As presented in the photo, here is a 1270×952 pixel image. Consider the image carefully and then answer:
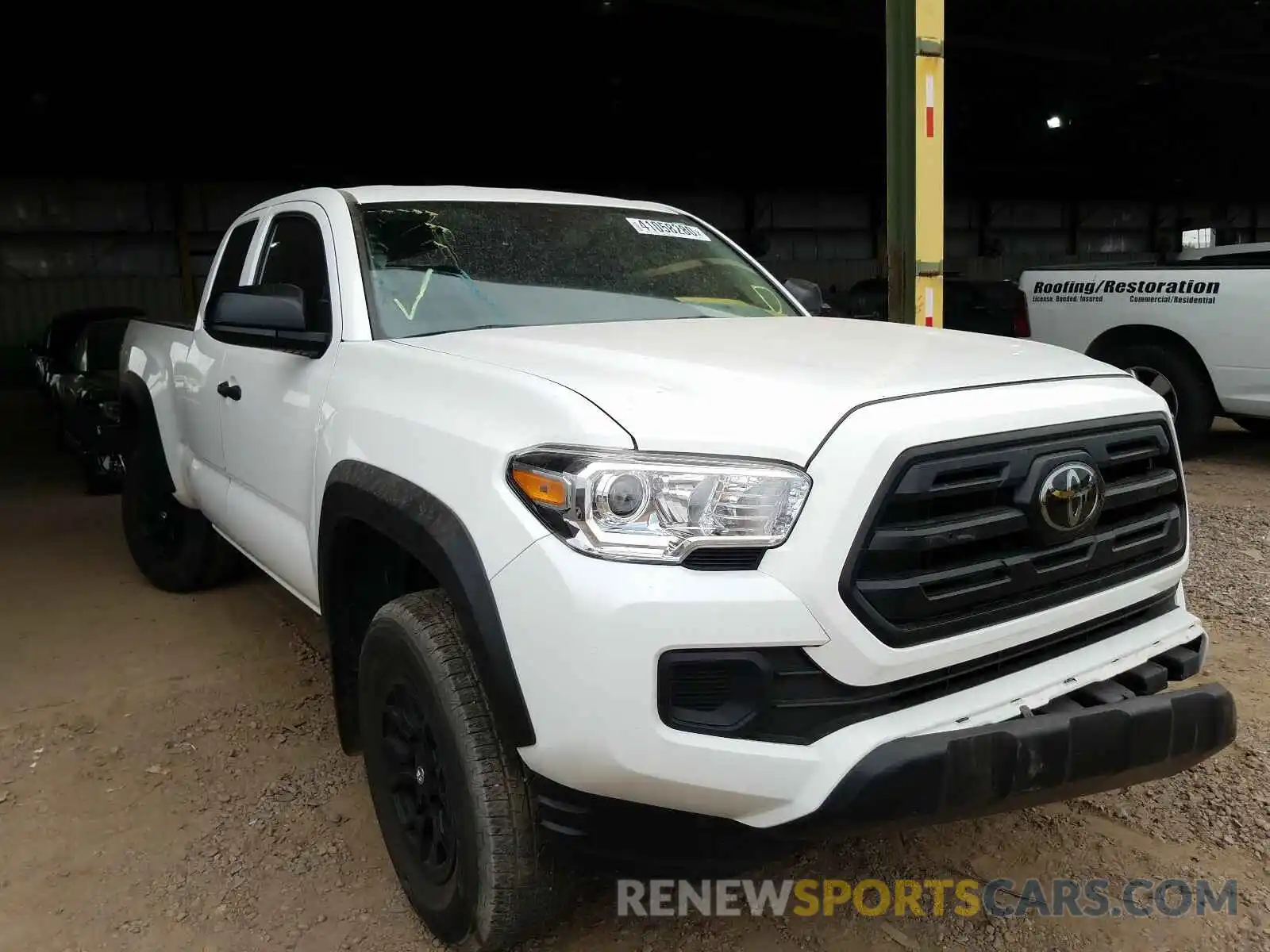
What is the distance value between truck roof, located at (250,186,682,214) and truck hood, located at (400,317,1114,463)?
813 millimetres

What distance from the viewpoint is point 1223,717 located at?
2051mm

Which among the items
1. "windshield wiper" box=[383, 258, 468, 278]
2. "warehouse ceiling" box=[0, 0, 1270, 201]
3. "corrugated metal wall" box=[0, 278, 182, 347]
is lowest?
Result: "windshield wiper" box=[383, 258, 468, 278]

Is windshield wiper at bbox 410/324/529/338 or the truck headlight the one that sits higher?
windshield wiper at bbox 410/324/529/338

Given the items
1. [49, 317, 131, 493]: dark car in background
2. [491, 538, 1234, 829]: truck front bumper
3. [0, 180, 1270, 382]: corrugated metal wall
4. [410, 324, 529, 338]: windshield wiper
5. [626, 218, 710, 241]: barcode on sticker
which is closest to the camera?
[491, 538, 1234, 829]: truck front bumper

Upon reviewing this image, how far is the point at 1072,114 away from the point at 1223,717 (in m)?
22.9

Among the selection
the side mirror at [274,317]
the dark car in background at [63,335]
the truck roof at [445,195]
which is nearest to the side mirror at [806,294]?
the truck roof at [445,195]

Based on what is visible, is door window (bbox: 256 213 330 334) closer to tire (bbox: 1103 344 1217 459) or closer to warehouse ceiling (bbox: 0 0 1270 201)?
tire (bbox: 1103 344 1217 459)

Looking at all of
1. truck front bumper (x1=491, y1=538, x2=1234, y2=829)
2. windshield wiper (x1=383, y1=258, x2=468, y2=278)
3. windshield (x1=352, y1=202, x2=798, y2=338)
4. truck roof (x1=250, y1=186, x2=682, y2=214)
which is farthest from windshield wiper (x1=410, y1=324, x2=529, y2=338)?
truck front bumper (x1=491, y1=538, x2=1234, y2=829)

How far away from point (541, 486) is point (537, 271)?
54.5 inches

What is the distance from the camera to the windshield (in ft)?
9.20

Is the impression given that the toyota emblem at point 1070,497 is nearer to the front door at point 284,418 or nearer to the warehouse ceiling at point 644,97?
the front door at point 284,418

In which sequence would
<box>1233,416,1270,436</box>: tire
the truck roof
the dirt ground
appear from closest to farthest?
the dirt ground → the truck roof → <box>1233,416,1270,436</box>: tire

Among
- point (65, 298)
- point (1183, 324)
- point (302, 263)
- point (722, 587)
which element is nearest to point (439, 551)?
point (722, 587)

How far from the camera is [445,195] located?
330 cm
